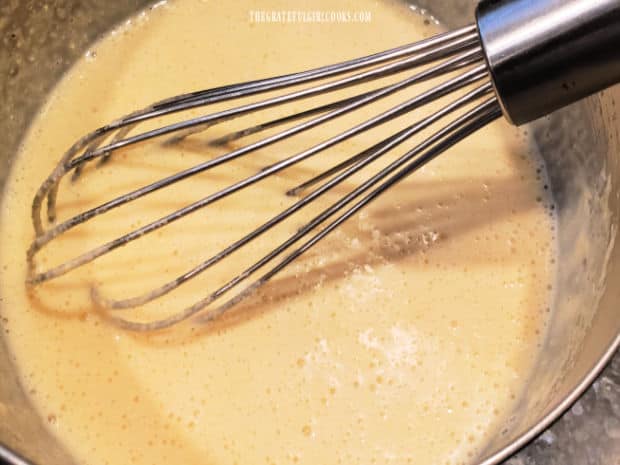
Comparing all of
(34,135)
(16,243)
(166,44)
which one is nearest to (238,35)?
(166,44)

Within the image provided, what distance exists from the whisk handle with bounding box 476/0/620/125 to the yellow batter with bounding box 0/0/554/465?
43 centimetres

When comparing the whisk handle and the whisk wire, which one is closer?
the whisk handle

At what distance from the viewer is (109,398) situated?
101cm

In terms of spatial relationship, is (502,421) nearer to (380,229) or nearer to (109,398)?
(380,229)

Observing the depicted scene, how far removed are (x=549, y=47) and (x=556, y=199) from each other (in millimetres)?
530

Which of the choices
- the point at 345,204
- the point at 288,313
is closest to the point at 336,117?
the point at 345,204

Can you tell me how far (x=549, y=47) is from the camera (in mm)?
646

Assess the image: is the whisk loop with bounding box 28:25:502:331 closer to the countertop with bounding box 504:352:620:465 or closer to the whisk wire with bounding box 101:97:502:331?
the whisk wire with bounding box 101:97:502:331

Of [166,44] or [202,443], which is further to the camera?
[166,44]

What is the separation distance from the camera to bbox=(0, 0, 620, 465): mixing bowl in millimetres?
833

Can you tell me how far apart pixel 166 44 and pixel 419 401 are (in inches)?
28.4

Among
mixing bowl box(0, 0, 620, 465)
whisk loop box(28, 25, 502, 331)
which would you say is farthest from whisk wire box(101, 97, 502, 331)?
mixing bowl box(0, 0, 620, 465)

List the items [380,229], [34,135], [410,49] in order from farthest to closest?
[34,135] < [380,229] < [410,49]

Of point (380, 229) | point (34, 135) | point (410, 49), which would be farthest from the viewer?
point (34, 135)
